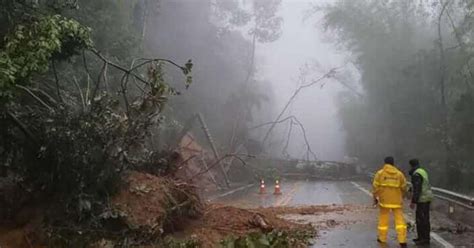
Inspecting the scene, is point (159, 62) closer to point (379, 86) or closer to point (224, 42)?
point (379, 86)

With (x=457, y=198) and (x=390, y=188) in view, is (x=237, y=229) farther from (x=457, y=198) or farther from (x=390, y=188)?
(x=457, y=198)

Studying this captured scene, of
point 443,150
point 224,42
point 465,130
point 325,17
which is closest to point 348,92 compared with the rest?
point 224,42

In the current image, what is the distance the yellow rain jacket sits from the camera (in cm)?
1020

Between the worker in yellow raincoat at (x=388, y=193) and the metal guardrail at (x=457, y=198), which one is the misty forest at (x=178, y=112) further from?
the metal guardrail at (x=457, y=198)

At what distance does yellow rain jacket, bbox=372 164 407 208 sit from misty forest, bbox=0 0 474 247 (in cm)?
154

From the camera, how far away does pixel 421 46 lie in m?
35.5

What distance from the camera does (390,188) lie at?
33.8 feet

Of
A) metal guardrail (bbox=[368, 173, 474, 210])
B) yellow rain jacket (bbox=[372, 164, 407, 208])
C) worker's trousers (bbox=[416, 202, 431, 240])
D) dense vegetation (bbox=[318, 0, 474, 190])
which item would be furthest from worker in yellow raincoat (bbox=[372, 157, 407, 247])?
dense vegetation (bbox=[318, 0, 474, 190])

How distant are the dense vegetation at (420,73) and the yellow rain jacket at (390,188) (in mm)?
16943

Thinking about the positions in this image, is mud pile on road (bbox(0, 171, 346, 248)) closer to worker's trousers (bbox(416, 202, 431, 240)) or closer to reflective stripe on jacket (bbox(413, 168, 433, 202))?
worker's trousers (bbox(416, 202, 431, 240))

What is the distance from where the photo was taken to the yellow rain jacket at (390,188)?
10.2 m

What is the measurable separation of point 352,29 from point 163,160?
28.9 metres

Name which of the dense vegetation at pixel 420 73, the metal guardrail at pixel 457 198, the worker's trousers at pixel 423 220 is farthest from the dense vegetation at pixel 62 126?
the dense vegetation at pixel 420 73

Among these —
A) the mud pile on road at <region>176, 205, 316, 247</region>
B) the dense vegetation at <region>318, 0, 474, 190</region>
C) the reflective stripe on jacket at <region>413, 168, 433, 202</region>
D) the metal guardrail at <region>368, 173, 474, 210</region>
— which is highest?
the dense vegetation at <region>318, 0, 474, 190</region>
